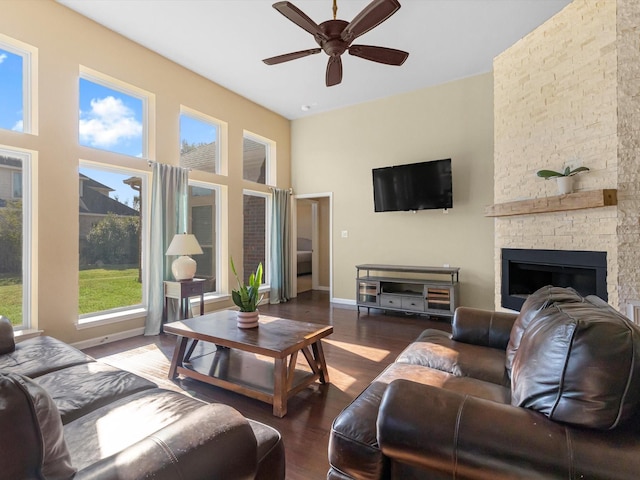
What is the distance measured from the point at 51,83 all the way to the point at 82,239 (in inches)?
62.9

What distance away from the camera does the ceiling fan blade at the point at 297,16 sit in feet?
7.84

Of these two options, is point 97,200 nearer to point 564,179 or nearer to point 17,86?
point 17,86

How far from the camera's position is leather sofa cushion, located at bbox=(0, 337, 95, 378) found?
1.78 meters

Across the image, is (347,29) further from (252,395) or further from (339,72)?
(252,395)

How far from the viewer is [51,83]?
3.29m

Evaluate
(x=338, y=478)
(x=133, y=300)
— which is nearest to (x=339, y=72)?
(x=338, y=478)

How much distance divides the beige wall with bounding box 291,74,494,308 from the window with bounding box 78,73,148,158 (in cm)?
295

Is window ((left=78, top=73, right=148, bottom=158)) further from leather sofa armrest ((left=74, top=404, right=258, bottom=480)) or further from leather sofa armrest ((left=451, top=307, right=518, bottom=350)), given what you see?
leather sofa armrest ((left=451, top=307, right=518, bottom=350))

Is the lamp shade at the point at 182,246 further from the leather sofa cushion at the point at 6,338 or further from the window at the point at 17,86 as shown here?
the leather sofa cushion at the point at 6,338

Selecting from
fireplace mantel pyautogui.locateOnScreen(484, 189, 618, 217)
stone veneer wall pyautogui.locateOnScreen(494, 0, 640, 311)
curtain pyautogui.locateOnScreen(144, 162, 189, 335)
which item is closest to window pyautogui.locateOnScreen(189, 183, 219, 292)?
curtain pyautogui.locateOnScreen(144, 162, 189, 335)

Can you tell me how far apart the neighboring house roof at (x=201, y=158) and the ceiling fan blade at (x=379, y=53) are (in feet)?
9.30

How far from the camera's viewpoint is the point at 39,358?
1.92 metres

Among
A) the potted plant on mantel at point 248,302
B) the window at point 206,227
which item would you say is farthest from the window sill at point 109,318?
the potted plant on mantel at point 248,302

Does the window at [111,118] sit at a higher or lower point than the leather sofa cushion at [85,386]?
higher
